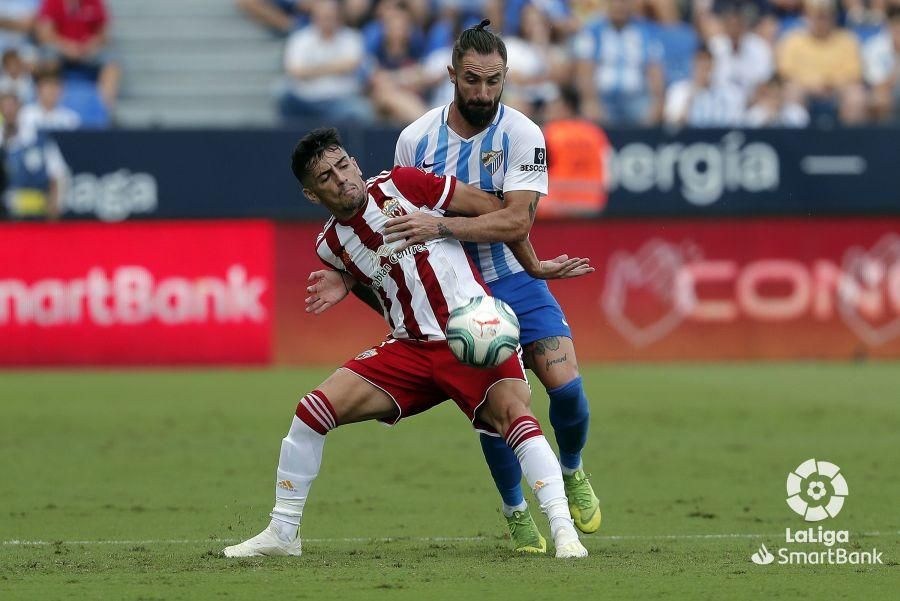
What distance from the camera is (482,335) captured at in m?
6.59

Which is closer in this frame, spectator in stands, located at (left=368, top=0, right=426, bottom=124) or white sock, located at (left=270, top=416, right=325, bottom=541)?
white sock, located at (left=270, top=416, right=325, bottom=541)

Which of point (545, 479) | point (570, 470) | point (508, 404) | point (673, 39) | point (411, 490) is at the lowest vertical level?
point (411, 490)

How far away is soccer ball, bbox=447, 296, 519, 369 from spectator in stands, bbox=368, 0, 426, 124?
1133cm

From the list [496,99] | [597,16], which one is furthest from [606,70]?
[496,99]

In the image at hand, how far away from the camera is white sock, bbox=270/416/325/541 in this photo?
270 inches

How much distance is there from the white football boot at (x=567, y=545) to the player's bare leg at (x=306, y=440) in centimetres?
93

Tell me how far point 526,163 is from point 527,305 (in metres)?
0.73

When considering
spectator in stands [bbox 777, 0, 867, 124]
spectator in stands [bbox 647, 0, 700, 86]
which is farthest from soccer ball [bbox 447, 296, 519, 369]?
spectator in stands [bbox 777, 0, 867, 124]

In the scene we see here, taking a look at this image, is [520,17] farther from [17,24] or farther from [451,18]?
[17,24]

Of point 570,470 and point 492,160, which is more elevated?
point 492,160

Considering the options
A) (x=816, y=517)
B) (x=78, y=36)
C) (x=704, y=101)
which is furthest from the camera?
(x=78, y=36)

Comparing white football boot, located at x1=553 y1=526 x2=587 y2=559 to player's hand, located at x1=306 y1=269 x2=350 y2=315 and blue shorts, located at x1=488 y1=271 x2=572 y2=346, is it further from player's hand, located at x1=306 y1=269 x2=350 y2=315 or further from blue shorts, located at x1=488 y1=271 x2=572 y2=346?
player's hand, located at x1=306 y1=269 x2=350 y2=315

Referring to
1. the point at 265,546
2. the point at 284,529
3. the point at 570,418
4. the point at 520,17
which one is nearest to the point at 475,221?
the point at 570,418

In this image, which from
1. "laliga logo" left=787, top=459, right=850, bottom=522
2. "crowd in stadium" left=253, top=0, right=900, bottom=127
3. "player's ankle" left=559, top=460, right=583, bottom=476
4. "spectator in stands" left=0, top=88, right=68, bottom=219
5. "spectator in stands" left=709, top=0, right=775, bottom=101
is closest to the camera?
"player's ankle" left=559, top=460, right=583, bottom=476
